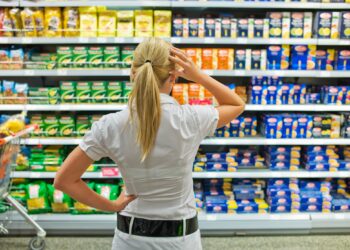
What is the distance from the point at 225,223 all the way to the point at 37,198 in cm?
172

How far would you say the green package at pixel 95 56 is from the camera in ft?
11.0

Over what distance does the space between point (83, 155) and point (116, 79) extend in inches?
105

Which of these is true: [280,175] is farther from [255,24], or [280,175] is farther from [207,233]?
[255,24]

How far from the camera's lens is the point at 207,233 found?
3555mm

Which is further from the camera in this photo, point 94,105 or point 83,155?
point 94,105

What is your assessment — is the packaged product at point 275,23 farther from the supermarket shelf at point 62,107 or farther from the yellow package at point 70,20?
the yellow package at point 70,20

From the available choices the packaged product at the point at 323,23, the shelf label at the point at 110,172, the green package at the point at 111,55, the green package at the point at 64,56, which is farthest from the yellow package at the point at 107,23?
the packaged product at the point at 323,23

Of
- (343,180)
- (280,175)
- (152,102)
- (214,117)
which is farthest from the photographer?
(343,180)

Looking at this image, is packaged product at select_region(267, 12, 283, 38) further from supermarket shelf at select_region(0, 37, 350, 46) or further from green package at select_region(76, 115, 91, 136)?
green package at select_region(76, 115, 91, 136)

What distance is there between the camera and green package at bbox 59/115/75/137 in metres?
3.48

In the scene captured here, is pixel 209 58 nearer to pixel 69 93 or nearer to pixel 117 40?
pixel 117 40

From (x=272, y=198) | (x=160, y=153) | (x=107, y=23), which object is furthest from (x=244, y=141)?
(x=160, y=153)

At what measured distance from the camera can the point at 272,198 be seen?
3561mm

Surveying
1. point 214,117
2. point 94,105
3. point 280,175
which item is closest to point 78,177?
point 214,117
